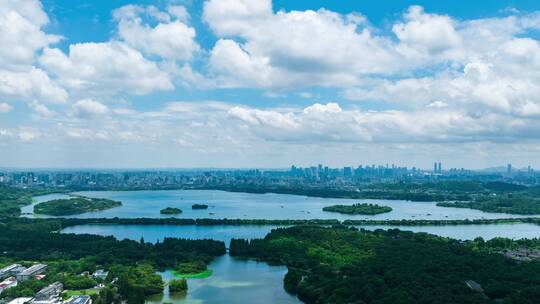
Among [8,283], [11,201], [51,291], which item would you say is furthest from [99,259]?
[11,201]

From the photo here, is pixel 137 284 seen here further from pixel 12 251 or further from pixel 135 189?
pixel 135 189

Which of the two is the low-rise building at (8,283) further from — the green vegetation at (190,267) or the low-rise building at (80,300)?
the green vegetation at (190,267)

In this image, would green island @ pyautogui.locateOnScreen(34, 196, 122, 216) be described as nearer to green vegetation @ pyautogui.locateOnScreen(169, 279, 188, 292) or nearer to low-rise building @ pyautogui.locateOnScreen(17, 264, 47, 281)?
low-rise building @ pyautogui.locateOnScreen(17, 264, 47, 281)

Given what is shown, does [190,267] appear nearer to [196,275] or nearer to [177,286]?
[196,275]

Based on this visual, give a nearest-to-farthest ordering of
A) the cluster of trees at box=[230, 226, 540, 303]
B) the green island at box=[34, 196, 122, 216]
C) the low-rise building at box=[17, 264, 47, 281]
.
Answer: the cluster of trees at box=[230, 226, 540, 303] < the low-rise building at box=[17, 264, 47, 281] < the green island at box=[34, 196, 122, 216]

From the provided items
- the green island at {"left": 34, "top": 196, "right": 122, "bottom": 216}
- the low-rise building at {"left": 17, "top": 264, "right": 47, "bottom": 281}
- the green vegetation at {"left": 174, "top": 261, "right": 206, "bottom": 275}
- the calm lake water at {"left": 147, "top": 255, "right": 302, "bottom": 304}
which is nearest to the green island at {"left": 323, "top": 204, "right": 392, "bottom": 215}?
the green island at {"left": 34, "top": 196, "right": 122, "bottom": 216}

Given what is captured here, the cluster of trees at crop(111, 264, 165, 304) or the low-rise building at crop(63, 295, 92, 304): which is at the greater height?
the cluster of trees at crop(111, 264, 165, 304)

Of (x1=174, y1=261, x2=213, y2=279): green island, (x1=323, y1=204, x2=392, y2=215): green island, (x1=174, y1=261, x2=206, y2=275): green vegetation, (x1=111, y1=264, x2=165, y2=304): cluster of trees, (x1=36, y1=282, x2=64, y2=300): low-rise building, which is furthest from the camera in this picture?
(x1=323, y1=204, x2=392, y2=215): green island

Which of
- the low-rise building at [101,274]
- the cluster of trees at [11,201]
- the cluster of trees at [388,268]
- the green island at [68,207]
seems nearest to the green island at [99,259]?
the low-rise building at [101,274]
